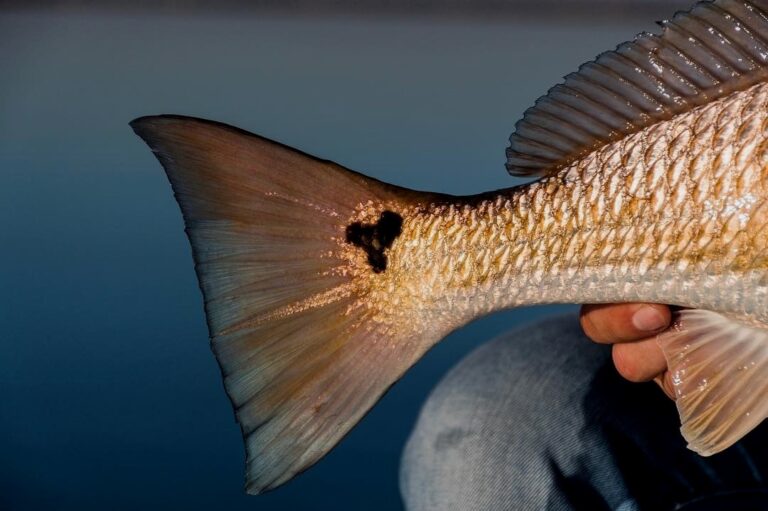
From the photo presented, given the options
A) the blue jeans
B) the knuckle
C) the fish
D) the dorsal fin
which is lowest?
the blue jeans

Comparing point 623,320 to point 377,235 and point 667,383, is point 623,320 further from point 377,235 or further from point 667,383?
point 377,235

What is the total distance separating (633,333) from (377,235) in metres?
0.30

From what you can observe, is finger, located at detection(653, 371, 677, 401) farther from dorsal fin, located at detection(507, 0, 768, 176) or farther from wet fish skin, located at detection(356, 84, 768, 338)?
dorsal fin, located at detection(507, 0, 768, 176)

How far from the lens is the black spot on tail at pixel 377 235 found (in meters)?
0.78

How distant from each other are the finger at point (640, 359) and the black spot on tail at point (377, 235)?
317 mm

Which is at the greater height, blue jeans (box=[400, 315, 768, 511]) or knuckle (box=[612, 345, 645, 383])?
knuckle (box=[612, 345, 645, 383])

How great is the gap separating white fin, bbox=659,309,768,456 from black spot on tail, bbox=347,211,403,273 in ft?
0.96

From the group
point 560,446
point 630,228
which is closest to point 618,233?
point 630,228

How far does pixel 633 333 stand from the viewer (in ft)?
2.89

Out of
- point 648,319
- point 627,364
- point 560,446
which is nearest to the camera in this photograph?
point 648,319

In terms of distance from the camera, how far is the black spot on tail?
78cm

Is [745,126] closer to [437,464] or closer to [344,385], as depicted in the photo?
[344,385]

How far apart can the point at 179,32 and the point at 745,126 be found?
334 centimetres

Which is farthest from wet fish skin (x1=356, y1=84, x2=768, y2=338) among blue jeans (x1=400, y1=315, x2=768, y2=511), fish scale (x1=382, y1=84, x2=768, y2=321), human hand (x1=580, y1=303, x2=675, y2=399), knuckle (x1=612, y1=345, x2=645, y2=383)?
blue jeans (x1=400, y1=315, x2=768, y2=511)
